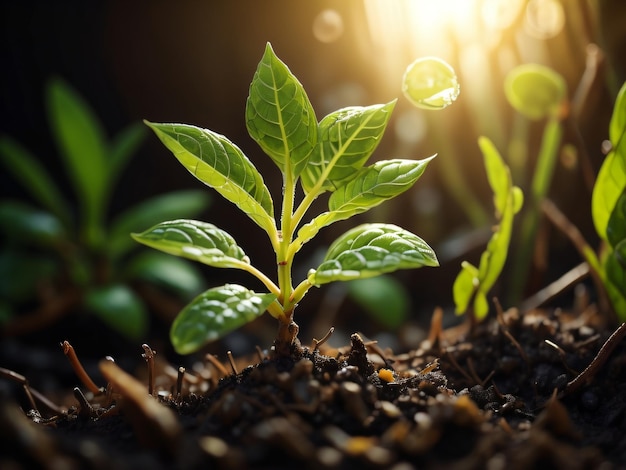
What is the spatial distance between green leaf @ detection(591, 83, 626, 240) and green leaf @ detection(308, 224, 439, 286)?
16.0 inches

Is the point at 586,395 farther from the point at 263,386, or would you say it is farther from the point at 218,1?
the point at 218,1

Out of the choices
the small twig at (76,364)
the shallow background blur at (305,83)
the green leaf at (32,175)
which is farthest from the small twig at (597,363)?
the green leaf at (32,175)

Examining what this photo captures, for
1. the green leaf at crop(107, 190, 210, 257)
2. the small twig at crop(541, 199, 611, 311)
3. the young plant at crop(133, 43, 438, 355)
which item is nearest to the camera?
the young plant at crop(133, 43, 438, 355)

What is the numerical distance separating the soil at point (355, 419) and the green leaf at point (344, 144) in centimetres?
21

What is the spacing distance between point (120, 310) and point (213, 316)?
1064 mm

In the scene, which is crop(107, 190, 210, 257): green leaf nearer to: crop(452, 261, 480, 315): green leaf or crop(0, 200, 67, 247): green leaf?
crop(0, 200, 67, 247): green leaf

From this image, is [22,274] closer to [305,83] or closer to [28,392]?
[28,392]

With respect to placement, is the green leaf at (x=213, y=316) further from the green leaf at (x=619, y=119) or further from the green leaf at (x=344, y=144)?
the green leaf at (x=619, y=119)

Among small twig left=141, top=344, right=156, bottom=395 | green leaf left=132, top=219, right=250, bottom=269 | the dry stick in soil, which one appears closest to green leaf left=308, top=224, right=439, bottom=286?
green leaf left=132, top=219, right=250, bottom=269

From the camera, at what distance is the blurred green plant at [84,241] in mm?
1657

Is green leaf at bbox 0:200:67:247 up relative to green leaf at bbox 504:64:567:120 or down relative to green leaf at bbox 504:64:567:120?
down

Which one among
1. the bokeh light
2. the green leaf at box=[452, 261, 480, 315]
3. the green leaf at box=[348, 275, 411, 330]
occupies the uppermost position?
the bokeh light

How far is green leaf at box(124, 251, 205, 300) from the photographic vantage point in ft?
5.49

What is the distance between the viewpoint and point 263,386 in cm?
63
